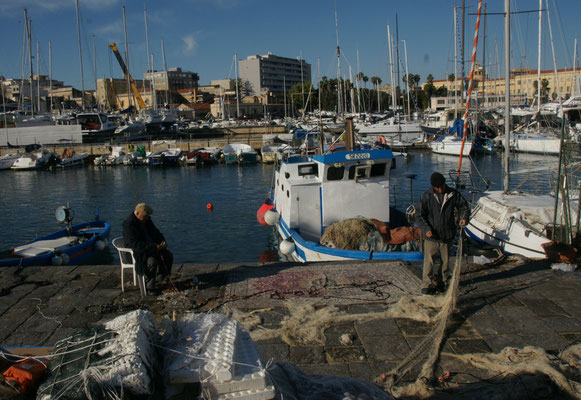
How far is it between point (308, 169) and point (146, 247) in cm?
604

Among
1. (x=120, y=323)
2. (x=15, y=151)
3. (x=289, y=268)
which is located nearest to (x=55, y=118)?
(x=15, y=151)

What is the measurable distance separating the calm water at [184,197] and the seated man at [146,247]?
8302mm

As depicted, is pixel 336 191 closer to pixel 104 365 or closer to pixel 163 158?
pixel 104 365

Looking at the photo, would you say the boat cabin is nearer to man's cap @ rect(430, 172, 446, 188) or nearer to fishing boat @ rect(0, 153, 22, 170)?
man's cap @ rect(430, 172, 446, 188)

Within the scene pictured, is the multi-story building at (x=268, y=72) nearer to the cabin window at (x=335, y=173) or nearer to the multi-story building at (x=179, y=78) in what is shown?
the multi-story building at (x=179, y=78)

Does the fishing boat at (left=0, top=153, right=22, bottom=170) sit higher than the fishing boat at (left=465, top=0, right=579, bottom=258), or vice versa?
the fishing boat at (left=0, top=153, right=22, bottom=170)

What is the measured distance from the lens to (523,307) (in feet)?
19.9

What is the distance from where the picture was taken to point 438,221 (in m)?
6.46

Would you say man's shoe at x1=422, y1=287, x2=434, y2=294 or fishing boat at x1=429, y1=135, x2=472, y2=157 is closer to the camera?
man's shoe at x1=422, y1=287, x2=434, y2=294

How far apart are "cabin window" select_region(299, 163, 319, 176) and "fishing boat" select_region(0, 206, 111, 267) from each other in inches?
260

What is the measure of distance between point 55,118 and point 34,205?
3857 centimetres

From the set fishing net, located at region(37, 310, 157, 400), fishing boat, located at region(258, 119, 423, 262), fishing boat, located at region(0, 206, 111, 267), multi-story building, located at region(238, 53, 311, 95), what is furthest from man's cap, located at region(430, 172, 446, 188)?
multi-story building, located at region(238, 53, 311, 95)

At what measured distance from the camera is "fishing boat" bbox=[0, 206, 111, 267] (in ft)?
37.6

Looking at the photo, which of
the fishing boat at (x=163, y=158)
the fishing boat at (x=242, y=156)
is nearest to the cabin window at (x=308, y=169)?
the fishing boat at (x=242, y=156)
